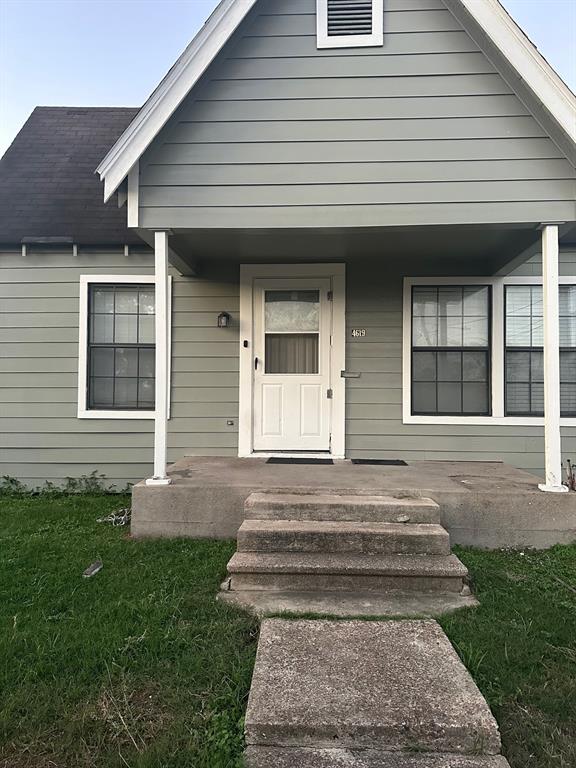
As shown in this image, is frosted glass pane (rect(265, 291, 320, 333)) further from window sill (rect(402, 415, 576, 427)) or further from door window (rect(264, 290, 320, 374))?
window sill (rect(402, 415, 576, 427))

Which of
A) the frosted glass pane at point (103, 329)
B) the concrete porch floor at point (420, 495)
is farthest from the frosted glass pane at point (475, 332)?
the frosted glass pane at point (103, 329)

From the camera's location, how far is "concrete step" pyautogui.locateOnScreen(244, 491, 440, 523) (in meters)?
3.52

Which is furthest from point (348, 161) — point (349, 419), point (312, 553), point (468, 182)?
point (312, 553)

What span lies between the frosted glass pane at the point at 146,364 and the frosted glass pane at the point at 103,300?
646mm

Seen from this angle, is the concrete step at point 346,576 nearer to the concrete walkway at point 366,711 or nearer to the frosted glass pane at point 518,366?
the concrete walkway at point 366,711

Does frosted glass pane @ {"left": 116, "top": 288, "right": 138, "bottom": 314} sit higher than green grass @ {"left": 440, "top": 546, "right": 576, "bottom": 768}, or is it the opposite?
frosted glass pane @ {"left": 116, "top": 288, "right": 138, "bottom": 314}

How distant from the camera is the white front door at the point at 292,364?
18.0 ft

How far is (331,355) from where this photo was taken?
216 inches

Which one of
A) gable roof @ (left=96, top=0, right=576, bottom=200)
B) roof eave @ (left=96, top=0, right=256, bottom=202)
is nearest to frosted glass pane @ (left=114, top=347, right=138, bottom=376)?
gable roof @ (left=96, top=0, right=576, bottom=200)

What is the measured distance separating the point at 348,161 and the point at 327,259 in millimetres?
1576

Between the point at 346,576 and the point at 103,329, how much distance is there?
414cm

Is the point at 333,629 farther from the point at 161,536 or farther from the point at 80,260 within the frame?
the point at 80,260

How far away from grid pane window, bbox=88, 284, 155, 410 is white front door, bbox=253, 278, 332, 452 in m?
1.31

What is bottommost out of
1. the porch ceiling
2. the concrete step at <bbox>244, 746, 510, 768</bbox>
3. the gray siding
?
Answer: the concrete step at <bbox>244, 746, 510, 768</bbox>
